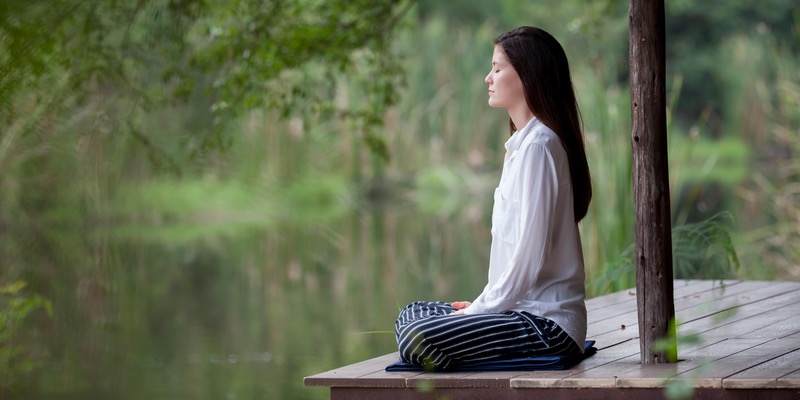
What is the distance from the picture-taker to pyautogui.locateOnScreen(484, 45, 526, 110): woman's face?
3.15m

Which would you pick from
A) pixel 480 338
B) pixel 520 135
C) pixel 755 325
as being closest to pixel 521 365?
pixel 480 338

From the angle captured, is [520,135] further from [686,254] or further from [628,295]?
[686,254]

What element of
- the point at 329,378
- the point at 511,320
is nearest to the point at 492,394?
the point at 511,320

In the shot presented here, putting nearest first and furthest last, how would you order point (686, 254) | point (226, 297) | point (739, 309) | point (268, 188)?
point (739, 309) < point (686, 254) < point (226, 297) < point (268, 188)

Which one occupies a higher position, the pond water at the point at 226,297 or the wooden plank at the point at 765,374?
the pond water at the point at 226,297

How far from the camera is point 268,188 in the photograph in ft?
48.2

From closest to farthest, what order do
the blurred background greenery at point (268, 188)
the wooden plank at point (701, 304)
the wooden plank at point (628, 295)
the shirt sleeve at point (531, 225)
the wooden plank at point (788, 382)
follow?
1. the wooden plank at point (788, 382)
2. the shirt sleeve at point (531, 225)
3. the wooden plank at point (701, 304)
4. the wooden plank at point (628, 295)
5. the blurred background greenery at point (268, 188)

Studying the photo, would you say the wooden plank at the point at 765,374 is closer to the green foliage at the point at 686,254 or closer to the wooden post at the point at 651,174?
the wooden post at the point at 651,174

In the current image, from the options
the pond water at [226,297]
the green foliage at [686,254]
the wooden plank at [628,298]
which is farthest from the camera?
the pond water at [226,297]

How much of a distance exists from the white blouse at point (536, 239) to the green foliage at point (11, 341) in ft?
8.66

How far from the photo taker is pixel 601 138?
6.53 metres

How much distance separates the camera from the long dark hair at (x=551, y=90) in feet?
10.2

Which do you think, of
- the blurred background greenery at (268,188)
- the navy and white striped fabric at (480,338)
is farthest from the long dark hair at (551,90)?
the blurred background greenery at (268,188)

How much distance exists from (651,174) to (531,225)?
347 millimetres
